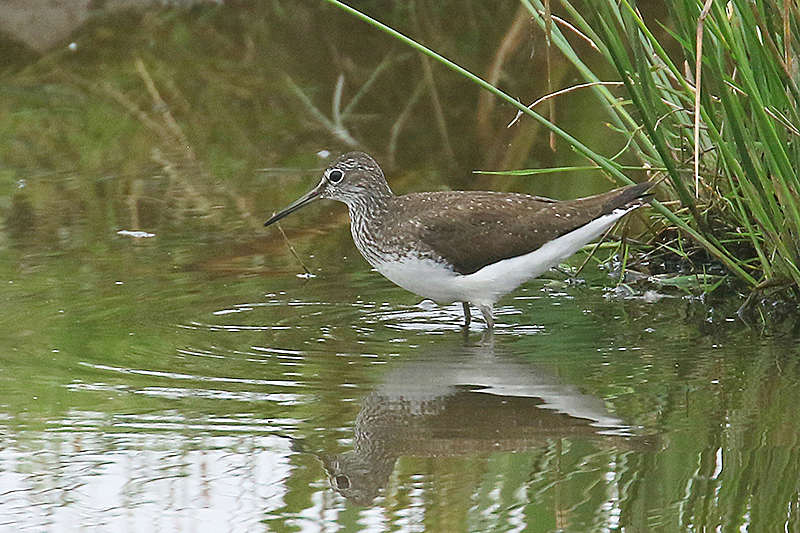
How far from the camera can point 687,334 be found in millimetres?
5727

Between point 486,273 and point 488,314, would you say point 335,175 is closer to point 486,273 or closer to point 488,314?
point 486,273

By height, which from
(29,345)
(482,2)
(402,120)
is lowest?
(29,345)

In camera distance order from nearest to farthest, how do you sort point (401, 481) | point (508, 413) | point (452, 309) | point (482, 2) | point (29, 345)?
1. point (401, 481)
2. point (508, 413)
3. point (29, 345)
4. point (452, 309)
5. point (482, 2)

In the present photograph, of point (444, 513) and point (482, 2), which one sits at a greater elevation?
point (482, 2)

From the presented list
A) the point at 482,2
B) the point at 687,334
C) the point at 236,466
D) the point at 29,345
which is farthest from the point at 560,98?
the point at 236,466

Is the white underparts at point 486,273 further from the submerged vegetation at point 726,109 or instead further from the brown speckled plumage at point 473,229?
the submerged vegetation at point 726,109

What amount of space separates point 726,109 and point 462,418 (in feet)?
5.10

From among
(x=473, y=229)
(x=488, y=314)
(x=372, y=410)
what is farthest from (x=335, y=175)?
(x=372, y=410)

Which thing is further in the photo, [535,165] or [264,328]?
[535,165]

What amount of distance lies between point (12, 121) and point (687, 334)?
240 inches

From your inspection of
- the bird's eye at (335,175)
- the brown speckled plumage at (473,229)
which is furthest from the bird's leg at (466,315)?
the bird's eye at (335,175)

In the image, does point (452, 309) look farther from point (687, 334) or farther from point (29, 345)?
point (29, 345)

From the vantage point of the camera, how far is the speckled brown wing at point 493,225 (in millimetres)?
6043

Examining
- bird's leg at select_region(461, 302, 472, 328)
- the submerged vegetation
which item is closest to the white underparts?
bird's leg at select_region(461, 302, 472, 328)
